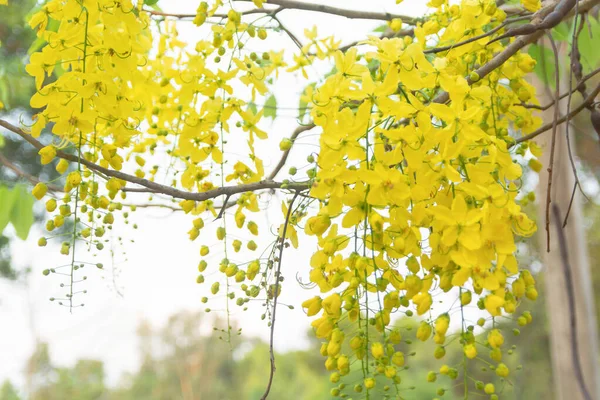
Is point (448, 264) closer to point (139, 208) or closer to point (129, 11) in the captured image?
point (129, 11)

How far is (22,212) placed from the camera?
2.48 ft

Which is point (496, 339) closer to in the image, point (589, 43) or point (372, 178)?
point (372, 178)

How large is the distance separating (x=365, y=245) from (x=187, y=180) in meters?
0.27

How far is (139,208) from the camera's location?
0.76 meters

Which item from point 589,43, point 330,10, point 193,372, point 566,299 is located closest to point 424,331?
point 330,10

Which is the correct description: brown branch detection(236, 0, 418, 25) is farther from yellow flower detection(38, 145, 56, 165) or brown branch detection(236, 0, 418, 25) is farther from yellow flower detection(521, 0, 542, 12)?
yellow flower detection(38, 145, 56, 165)

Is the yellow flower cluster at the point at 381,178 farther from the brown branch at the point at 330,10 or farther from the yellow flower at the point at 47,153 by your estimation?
the brown branch at the point at 330,10

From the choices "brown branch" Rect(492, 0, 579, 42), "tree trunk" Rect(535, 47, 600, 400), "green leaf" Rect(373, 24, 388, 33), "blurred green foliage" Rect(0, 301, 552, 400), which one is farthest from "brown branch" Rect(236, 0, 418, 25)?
"blurred green foliage" Rect(0, 301, 552, 400)

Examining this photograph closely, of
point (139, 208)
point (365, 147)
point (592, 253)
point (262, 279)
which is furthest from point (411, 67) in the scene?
point (592, 253)

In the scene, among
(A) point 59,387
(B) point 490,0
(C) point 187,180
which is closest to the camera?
(B) point 490,0

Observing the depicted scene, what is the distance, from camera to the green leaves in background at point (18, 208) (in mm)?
749

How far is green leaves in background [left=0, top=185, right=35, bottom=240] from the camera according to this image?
75 cm

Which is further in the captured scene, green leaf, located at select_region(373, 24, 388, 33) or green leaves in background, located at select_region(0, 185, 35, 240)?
green leaf, located at select_region(373, 24, 388, 33)


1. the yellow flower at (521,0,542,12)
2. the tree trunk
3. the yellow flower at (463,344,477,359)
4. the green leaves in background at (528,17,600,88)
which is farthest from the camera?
the tree trunk
